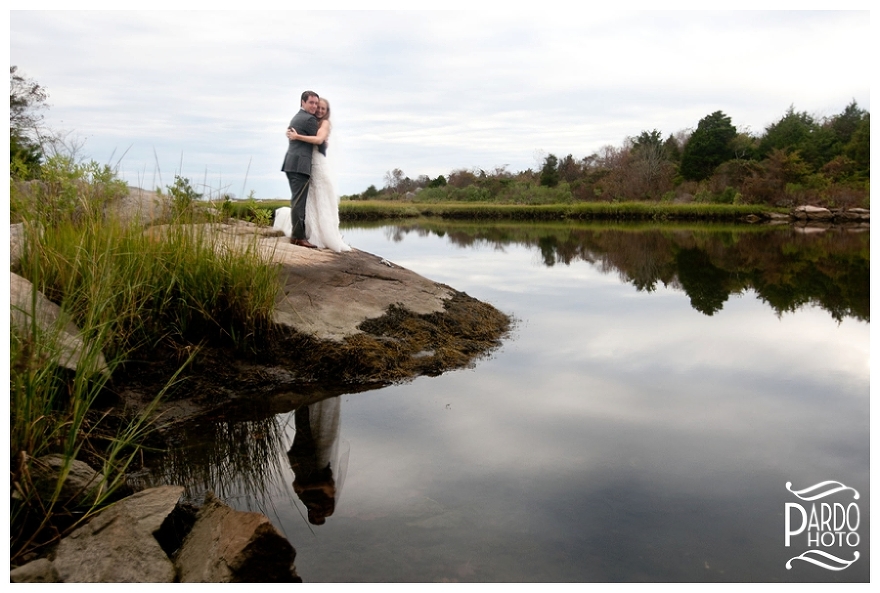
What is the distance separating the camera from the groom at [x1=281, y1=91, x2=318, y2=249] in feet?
27.4

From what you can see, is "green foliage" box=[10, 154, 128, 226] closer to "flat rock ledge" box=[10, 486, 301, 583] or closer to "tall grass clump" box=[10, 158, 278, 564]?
"tall grass clump" box=[10, 158, 278, 564]

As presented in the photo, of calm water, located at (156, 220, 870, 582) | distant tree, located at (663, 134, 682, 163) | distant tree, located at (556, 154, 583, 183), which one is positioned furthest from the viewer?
distant tree, located at (556, 154, 583, 183)

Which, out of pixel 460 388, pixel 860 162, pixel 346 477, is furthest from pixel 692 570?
pixel 860 162

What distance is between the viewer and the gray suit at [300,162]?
A: 8.37 metres

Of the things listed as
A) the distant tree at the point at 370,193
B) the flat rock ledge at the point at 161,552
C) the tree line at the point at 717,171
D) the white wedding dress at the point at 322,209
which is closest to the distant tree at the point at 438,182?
the tree line at the point at 717,171

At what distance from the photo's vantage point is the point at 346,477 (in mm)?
3676

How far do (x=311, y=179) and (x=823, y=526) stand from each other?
7.00m

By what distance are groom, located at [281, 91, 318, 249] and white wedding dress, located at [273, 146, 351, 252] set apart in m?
0.09

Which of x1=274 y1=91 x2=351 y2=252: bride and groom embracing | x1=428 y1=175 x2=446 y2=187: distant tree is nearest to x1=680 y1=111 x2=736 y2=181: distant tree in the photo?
x1=428 y1=175 x2=446 y2=187: distant tree

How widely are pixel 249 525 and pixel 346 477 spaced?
977 millimetres

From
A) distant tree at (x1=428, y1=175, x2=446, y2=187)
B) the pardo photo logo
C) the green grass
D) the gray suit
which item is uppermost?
distant tree at (x1=428, y1=175, x2=446, y2=187)

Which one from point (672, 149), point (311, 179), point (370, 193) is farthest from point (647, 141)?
point (311, 179)

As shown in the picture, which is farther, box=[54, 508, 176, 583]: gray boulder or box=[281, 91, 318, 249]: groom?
box=[281, 91, 318, 249]: groom

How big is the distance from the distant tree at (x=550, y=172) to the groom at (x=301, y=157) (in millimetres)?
36968
